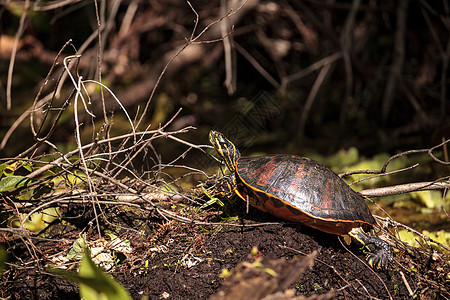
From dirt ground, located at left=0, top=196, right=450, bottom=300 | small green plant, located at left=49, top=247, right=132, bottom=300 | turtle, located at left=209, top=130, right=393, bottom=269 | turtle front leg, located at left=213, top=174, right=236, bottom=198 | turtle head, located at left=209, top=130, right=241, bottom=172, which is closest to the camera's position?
small green plant, located at left=49, top=247, right=132, bottom=300

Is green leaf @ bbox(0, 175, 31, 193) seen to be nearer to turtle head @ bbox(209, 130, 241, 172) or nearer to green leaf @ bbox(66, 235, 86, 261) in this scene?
green leaf @ bbox(66, 235, 86, 261)

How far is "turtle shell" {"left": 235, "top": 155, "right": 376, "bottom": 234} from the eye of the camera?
5.62ft

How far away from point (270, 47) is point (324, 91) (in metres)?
0.91

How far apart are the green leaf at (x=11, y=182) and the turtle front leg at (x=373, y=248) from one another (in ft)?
5.44

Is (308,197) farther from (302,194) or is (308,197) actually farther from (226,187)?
(226,187)

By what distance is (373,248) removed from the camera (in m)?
1.75

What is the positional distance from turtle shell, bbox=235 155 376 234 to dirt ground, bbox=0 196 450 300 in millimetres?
109

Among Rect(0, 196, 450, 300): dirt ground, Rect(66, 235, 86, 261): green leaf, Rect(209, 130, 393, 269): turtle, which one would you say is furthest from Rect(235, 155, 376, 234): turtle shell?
Rect(66, 235, 86, 261): green leaf

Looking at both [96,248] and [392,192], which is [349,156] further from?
[96,248]

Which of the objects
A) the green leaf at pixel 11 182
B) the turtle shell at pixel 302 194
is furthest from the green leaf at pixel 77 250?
the turtle shell at pixel 302 194

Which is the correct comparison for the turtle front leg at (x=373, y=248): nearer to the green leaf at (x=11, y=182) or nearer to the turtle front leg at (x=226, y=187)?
the turtle front leg at (x=226, y=187)

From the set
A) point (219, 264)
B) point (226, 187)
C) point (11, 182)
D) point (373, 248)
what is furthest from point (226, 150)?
point (11, 182)

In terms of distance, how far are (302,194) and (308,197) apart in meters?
0.03

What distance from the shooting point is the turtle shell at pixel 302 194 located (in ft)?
5.62
